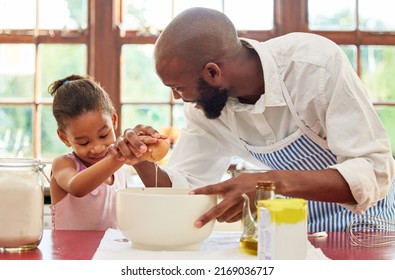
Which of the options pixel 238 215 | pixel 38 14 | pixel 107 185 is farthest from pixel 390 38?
pixel 238 215

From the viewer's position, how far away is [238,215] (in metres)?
1.15

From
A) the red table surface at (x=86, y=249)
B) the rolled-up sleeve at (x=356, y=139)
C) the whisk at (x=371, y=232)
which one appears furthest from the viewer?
the rolled-up sleeve at (x=356, y=139)

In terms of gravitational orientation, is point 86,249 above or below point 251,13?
below

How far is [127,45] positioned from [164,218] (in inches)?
93.4

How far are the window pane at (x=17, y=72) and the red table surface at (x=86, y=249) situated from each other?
85.2 inches

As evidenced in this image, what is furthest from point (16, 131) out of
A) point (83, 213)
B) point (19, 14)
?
point (83, 213)

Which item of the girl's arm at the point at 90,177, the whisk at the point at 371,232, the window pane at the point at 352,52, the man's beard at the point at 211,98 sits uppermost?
the window pane at the point at 352,52

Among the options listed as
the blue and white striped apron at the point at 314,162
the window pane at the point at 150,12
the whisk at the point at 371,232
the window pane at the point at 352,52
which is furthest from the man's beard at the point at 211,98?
the window pane at the point at 352,52

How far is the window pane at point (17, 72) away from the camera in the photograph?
3295 millimetres

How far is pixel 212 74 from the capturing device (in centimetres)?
155

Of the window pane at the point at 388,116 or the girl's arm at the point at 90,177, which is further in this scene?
the window pane at the point at 388,116

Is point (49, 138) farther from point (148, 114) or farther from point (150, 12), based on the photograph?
point (150, 12)

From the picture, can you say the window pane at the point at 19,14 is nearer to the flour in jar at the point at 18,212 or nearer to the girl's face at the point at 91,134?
the girl's face at the point at 91,134
